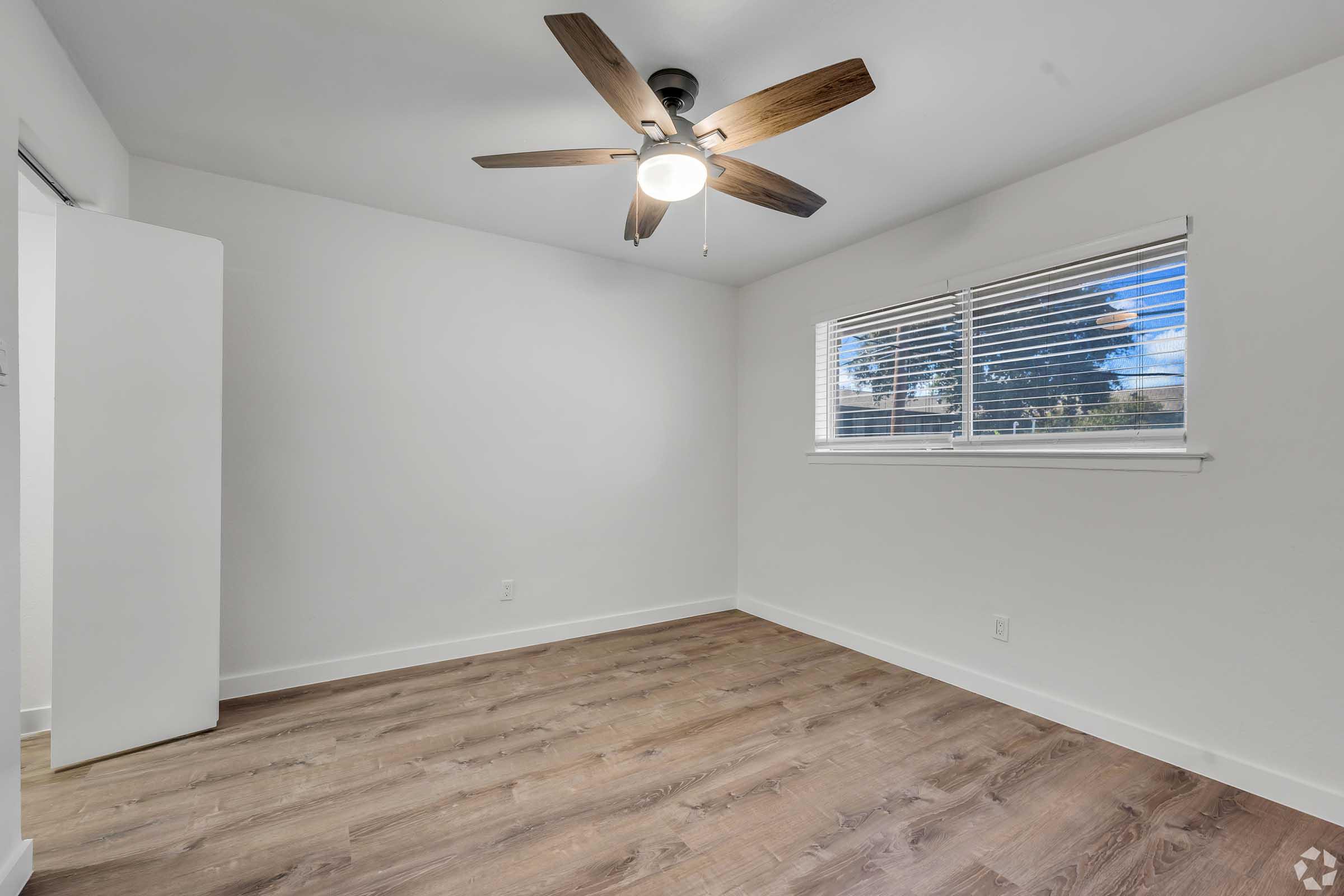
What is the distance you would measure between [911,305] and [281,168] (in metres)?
3.29

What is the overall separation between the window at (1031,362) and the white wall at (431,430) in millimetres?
1325

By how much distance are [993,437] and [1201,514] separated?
0.87 meters

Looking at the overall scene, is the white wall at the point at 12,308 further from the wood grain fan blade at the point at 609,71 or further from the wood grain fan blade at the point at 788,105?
the wood grain fan blade at the point at 788,105

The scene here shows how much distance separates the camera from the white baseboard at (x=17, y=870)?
4.81 feet

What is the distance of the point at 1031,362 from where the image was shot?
2.78 metres

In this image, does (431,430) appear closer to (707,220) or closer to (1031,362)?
(707,220)

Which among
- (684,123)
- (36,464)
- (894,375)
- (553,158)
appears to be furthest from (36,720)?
(894,375)

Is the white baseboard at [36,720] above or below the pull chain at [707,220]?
below

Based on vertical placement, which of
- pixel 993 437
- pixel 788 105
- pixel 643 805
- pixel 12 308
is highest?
pixel 788 105

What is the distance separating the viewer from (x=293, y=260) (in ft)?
9.66

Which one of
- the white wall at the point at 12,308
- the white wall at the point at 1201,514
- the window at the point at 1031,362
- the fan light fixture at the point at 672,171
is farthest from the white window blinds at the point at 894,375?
the white wall at the point at 12,308

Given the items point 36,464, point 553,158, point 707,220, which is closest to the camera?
point 553,158

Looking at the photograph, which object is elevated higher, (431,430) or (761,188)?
(761,188)

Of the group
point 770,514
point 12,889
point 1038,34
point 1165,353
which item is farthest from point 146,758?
point 1165,353
